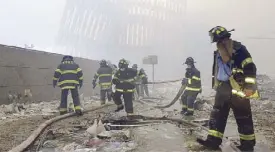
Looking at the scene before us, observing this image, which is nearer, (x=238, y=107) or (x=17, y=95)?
(x=238, y=107)

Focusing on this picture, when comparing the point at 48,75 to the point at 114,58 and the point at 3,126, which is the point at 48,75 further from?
the point at 114,58

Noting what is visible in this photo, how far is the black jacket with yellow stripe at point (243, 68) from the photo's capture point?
12.5 ft

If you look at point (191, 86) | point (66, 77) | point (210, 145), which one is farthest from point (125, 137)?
point (191, 86)

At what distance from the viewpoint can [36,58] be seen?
12109mm

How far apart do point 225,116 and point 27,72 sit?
30.2ft

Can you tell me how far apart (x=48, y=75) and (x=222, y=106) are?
1043cm

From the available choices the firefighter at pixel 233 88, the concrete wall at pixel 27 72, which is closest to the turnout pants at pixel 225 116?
the firefighter at pixel 233 88

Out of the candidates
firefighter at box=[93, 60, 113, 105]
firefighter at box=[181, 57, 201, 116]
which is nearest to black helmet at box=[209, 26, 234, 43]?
firefighter at box=[181, 57, 201, 116]

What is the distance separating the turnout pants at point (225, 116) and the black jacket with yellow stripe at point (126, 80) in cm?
371

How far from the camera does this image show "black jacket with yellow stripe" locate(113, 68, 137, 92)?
771cm

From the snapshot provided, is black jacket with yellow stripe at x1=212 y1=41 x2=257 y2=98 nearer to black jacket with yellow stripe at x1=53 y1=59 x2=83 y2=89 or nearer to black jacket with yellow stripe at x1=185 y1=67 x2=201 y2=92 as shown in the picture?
black jacket with yellow stripe at x1=185 y1=67 x2=201 y2=92

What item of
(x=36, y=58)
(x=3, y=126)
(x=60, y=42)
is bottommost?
(x=3, y=126)

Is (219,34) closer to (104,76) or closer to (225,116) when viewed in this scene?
(225,116)

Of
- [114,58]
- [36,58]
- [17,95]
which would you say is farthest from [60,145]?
[114,58]
